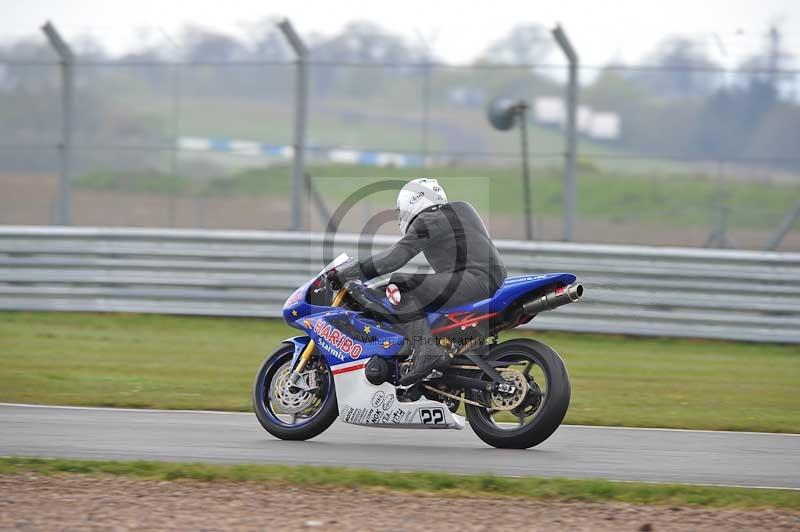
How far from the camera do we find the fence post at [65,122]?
56.4 ft

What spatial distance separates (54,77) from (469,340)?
36.6 feet

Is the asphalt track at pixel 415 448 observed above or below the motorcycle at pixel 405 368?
below

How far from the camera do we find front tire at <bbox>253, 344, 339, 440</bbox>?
851 cm

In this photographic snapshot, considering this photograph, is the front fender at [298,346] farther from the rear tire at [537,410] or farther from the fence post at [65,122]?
the fence post at [65,122]

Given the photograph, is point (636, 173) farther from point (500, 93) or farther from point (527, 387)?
point (527, 387)

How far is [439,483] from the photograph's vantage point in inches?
274

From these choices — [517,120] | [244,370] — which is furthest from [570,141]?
[244,370]

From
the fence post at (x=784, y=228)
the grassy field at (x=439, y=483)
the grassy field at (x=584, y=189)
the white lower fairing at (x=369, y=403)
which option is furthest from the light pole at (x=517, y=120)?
the grassy field at (x=439, y=483)

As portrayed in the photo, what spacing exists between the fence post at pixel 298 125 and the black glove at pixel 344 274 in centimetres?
827

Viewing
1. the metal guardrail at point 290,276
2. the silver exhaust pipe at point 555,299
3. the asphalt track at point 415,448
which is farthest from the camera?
the metal guardrail at point 290,276

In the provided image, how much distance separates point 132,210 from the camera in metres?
17.8

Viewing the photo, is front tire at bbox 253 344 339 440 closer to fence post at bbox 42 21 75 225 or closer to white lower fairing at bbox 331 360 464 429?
white lower fairing at bbox 331 360 464 429

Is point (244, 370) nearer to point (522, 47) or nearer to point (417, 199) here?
point (417, 199)

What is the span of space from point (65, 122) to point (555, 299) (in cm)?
1145
